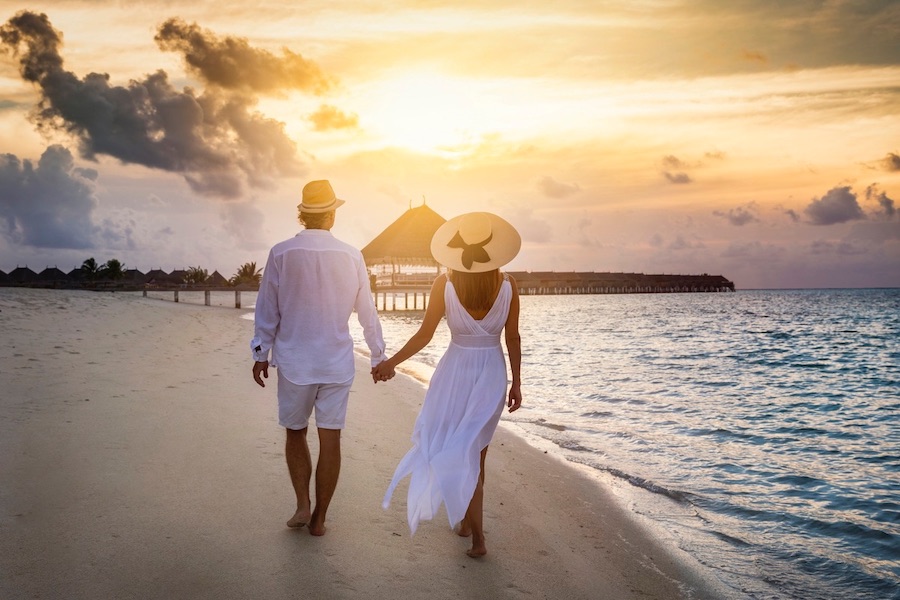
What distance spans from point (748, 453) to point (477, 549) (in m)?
6.02

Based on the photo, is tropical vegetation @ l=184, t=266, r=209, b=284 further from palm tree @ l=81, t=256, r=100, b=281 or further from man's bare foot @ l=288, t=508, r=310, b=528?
man's bare foot @ l=288, t=508, r=310, b=528

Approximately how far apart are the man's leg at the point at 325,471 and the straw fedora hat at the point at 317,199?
1.29 m

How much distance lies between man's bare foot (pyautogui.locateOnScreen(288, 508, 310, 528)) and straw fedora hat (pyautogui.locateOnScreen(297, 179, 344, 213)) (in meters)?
1.77

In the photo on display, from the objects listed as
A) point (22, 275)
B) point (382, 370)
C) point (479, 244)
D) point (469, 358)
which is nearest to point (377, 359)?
point (382, 370)

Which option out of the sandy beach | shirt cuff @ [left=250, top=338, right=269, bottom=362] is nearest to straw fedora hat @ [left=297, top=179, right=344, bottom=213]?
shirt cuff @ [left=250, top=338, right=269, bottom=362]

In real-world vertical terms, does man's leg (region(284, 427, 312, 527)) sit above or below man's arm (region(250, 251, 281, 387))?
below

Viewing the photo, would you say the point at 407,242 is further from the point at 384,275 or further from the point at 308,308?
the point at 308,308

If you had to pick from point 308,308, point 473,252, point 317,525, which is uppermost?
point 473,252

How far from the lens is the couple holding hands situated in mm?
3607

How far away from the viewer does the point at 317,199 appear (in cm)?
385

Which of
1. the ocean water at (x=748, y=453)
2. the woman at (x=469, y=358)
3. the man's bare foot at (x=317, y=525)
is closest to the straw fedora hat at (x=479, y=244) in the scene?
the woman at (x=469, y=358)

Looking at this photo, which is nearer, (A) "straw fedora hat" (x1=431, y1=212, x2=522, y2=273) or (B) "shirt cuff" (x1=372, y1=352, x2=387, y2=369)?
(A) "straw fedora hat" (x1=431, y1=212, x2=522, y2=273)

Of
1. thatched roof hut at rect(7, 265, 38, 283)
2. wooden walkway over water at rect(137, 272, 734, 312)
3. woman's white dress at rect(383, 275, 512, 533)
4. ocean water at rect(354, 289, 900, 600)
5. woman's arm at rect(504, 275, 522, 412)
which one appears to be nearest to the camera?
woman's white dress at rect(383, 275, 512, 533)

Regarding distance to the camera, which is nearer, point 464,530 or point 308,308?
point 308,308
